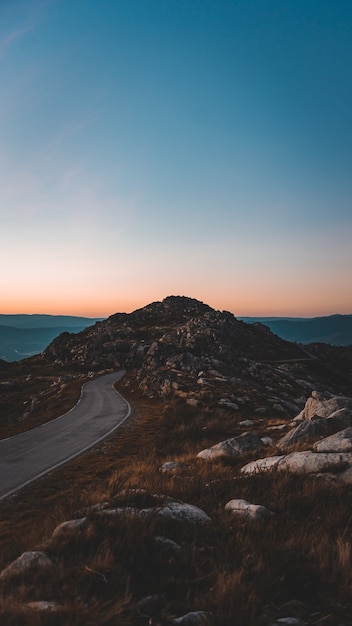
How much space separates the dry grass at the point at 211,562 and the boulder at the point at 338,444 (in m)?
1.98

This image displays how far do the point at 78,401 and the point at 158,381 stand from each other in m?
8.25

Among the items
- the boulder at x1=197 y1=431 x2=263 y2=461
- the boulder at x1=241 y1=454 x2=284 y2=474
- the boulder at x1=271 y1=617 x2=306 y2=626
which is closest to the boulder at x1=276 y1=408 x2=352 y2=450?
the boulder at x1=197 y1=431 x2=263 y2=461

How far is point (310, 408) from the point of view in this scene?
18281 millimetres

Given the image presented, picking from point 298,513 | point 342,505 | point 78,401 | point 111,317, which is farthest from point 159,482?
point 111,317

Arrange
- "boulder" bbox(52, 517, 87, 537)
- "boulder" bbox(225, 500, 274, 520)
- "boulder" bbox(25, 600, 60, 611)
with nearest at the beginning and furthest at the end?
"boulder" bbox(25, 600, 60, 611) → "boulder" bbox(52, 517, 87, 537) → "boulder" bbox(225, 500, 274, 520)

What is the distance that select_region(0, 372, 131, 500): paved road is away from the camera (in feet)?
50.8

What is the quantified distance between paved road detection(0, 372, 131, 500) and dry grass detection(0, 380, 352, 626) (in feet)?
23.8

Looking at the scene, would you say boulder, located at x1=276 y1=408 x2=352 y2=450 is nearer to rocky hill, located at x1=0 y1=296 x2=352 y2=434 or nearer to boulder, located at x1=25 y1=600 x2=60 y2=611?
boulder, located at x1=25 y1=600 x2=60 y2=611

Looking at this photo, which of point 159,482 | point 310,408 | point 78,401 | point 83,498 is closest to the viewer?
point 83,498

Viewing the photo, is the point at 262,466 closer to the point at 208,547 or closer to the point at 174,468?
the point at 174,468

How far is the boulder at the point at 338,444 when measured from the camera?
9539 mm

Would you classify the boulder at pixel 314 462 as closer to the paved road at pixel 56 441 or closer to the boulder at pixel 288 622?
the boulder at pixel 288 622

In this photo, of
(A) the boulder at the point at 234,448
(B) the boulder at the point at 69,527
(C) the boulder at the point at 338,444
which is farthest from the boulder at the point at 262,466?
(B) the boulder at the point at 69,527

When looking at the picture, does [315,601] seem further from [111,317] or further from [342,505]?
[111,317]
